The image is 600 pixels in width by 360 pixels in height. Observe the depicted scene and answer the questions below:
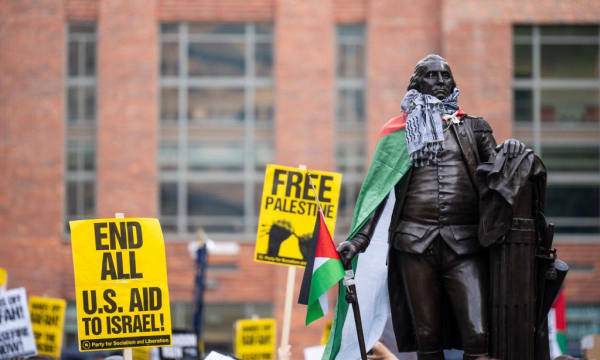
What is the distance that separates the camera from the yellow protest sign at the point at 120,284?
7352mm

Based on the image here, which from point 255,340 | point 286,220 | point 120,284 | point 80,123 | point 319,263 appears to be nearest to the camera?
point 319,263

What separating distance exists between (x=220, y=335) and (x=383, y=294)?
61.2 ft

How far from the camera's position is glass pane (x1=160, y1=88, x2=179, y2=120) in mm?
25641

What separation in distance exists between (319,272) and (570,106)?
20.1 m

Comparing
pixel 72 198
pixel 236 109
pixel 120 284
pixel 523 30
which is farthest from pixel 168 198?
pixel 120 284

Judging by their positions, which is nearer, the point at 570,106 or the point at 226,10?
the point at 570,106

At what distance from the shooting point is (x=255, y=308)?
25.2 metres

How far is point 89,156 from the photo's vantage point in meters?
25.8

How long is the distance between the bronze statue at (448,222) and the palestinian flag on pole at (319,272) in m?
0.22

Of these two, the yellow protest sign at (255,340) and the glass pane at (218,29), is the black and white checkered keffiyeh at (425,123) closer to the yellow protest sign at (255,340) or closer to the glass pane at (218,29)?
the yellow protest sign at (255,340)

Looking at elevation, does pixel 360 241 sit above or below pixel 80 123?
below

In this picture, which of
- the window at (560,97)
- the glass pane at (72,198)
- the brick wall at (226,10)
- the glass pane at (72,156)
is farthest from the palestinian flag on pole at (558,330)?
the glass pane at (72,156)

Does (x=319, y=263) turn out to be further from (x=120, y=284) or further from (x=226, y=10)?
(x=226, y=10)

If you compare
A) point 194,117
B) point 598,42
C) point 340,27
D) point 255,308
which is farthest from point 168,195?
point 598,42
